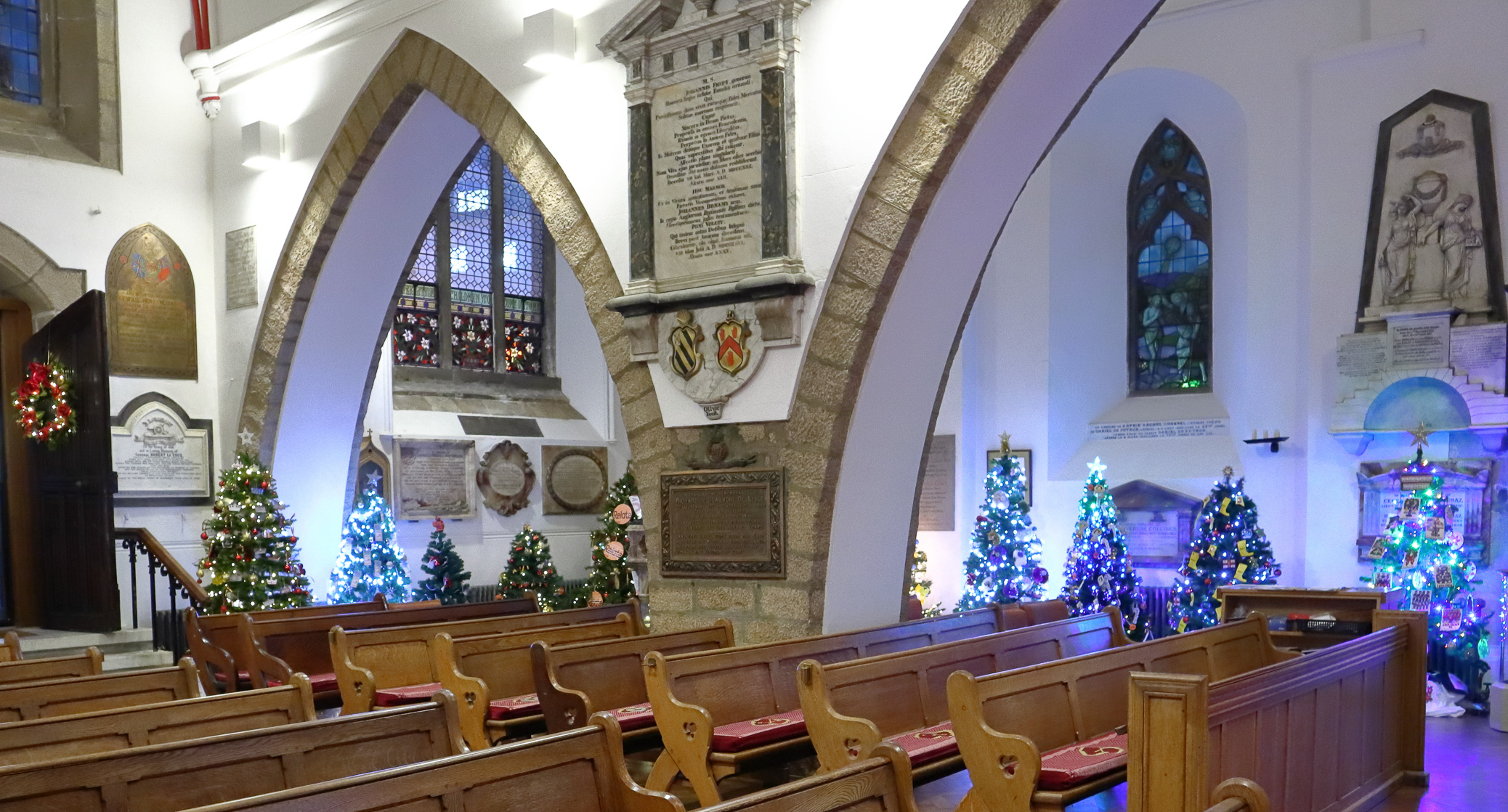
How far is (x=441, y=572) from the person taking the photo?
11.3 m

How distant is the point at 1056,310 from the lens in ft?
38.1

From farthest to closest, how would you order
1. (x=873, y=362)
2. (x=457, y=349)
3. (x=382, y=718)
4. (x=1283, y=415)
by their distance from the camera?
(x=457, y=349), (x=1283, y=415), (x=873, y=362), (x=382, y=718)

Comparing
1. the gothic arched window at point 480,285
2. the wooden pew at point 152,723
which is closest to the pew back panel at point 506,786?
the wooden pew at point 152,723

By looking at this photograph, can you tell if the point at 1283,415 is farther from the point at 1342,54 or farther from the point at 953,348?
the point at 953,348

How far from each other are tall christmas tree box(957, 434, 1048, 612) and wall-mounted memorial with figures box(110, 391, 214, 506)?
6182 mm

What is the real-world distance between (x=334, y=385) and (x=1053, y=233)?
663 centimetres

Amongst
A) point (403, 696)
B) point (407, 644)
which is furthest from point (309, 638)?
point (403, 696)

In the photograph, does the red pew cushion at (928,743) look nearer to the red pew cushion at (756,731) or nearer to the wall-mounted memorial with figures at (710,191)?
the red pew cushion at (756,731)

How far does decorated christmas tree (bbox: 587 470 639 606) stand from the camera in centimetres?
1041

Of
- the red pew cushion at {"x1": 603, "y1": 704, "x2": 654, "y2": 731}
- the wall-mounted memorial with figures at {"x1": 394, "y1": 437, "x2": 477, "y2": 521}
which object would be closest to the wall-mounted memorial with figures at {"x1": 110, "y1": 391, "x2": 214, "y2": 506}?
the wall-mounted memorial with figures at {"x1": 394, "y1": 437, "x2": 477, "y2": 521}

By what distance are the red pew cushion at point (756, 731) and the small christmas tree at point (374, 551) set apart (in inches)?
239

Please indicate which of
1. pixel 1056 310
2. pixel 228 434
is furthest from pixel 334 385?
pixel 1056 310

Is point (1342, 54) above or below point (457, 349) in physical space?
above

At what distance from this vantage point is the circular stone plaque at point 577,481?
1311 centimetres
